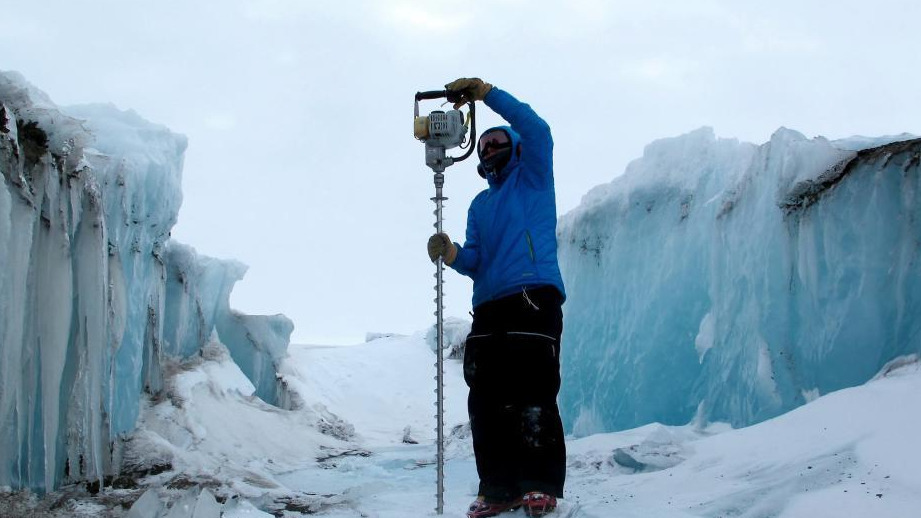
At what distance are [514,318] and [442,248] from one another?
1.61 feet

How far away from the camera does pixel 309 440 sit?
1504 cm

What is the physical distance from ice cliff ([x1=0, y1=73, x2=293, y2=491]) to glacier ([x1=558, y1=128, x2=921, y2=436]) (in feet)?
23.1

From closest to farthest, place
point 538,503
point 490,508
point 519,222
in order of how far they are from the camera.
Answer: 1. point 538,503
2. point 490,508
3. point 519,222

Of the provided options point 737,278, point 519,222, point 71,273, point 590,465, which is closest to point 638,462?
point 590,465

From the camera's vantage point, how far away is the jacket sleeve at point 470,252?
12.2 ft

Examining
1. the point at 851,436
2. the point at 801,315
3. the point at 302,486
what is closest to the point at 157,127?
the point at 302,486

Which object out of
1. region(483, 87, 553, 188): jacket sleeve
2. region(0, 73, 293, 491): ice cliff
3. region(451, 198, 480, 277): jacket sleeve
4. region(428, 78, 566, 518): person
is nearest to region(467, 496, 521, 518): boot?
region(428, 78, 566, 518): person

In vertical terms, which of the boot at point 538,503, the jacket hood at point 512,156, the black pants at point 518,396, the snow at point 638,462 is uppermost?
the jacket hood at point 512,156

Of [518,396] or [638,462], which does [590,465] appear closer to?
[638,462]

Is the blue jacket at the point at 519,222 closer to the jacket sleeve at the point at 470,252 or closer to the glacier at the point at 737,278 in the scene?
the jacket sleeve at the point at 470,252

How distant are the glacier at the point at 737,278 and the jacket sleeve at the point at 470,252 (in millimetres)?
5346

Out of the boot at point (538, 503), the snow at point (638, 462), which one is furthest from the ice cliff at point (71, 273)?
the boot at point (538, 503)

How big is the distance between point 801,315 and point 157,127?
8.73 m

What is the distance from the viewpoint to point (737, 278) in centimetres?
1017
